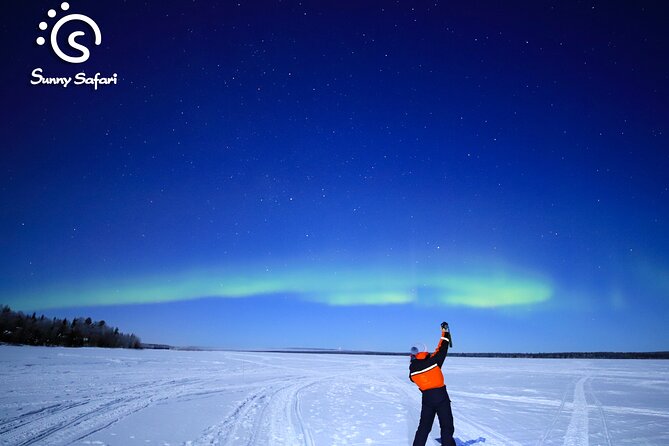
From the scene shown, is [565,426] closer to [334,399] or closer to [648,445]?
[648,445]

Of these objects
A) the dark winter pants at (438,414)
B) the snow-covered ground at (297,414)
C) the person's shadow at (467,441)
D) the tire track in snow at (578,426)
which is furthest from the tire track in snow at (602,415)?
the dark winter pants at (438,414)

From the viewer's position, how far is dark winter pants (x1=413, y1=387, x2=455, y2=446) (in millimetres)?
6055

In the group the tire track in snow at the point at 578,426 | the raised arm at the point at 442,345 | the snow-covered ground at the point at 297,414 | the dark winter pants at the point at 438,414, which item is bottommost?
the snow-covered ground at the point at 297,414

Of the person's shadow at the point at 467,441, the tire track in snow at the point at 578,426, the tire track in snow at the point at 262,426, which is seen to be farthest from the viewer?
the tire track in snow at the point at 578,426

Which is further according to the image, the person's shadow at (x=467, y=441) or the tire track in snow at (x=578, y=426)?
the tire track in snow at (x=578, y=426)

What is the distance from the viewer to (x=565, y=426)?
388 inches

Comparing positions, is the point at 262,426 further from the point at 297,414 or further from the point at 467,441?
the point at 467,441

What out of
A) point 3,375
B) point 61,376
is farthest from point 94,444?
point 3,375

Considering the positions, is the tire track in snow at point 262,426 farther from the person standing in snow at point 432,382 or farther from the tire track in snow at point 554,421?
the tire track in snow at point 554,421

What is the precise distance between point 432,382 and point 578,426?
6243mm

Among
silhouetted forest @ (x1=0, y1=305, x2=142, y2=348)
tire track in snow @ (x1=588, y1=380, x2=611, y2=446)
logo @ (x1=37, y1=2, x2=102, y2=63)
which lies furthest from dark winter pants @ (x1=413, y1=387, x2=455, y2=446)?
silhouetted forest @ (x1=0, y1=305, x2=142, y2=348)

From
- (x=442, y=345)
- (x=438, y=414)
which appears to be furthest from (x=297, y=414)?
(x=442, y=345)

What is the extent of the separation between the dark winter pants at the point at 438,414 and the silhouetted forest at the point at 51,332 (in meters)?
102

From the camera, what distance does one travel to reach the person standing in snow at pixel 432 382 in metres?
A: 5.88
